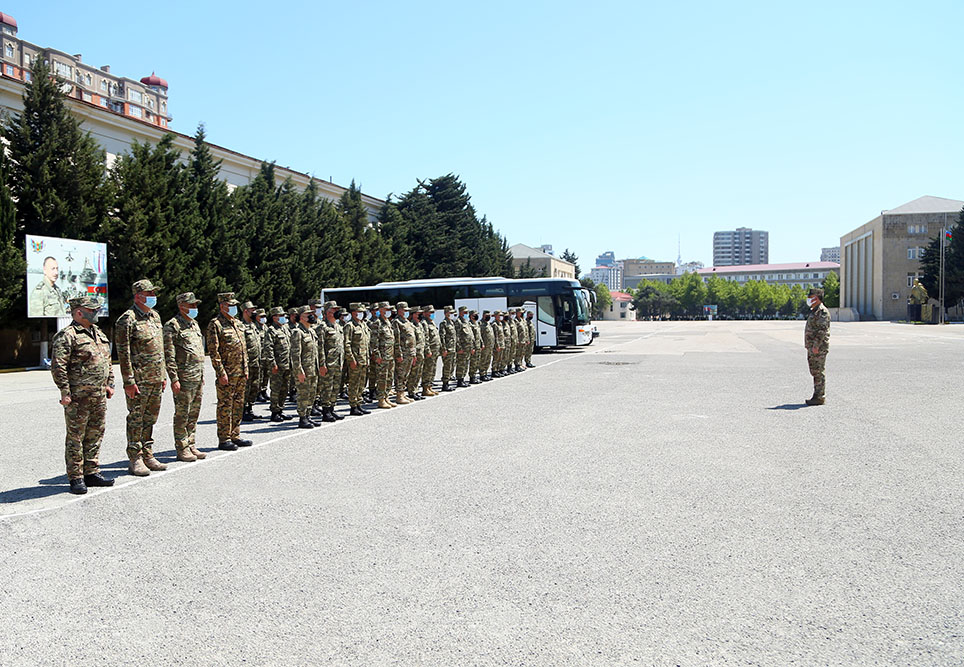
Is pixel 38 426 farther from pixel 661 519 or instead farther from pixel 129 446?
pixel 661 519

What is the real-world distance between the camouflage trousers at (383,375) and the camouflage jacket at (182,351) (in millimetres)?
4666

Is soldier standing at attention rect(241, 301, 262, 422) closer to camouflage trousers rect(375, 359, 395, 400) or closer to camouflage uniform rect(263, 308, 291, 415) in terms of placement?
camouflage uniform rect(263, 308, 291, 415)

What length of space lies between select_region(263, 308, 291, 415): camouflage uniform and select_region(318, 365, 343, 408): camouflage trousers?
0.64 meters

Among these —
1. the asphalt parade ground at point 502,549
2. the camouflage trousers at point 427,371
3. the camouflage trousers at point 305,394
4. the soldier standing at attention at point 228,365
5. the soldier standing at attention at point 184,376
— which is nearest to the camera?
the asphalt parade ground at point 502,549

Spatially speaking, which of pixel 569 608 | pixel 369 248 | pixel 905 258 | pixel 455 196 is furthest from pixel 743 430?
pixel 905 258

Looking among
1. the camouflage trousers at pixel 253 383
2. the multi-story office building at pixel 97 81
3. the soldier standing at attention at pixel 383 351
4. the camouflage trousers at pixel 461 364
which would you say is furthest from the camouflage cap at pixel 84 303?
the multi-story office building at pixel 97 81

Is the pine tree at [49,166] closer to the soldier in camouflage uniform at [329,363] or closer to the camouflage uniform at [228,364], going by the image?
the soldier in camouflage uniform at [329,363]

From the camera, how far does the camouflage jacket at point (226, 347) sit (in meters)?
8.96

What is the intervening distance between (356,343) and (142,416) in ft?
16.0

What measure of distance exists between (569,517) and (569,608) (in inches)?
70.2

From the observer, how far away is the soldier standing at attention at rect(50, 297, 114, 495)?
6.72 meters

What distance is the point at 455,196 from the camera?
204 feet

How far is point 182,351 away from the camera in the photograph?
8438mm

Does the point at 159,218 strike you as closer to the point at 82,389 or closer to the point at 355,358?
the point at 355,358
